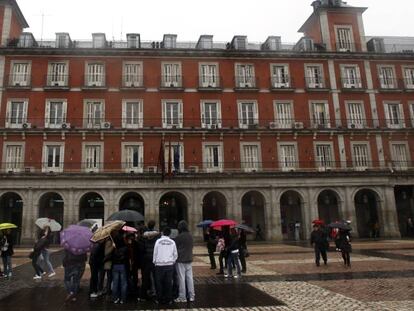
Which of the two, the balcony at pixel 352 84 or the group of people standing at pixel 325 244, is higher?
the balcony at pixel 352 84

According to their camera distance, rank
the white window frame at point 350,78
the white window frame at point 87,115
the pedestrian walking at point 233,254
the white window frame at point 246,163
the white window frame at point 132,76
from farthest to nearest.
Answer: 1. the white window frame at point 350,78
2. the white window frame at point 132,76
3. the white window frame at point 246,163
4. the white window frame at point 87,115
5. the pedestrian walking at point 233,254

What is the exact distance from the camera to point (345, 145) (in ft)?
117

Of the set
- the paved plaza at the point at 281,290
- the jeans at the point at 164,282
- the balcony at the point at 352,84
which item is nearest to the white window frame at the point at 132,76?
the balcony at the point at 352,84

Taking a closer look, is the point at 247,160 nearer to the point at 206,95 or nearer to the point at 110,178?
the point at 206,95

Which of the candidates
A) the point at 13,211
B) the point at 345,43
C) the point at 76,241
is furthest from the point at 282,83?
the point at 76,241

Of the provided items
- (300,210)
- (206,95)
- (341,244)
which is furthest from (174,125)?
(341,244)

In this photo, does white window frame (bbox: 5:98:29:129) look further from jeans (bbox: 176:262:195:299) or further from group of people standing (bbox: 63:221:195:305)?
jeans (bbox: 176:262:195:299)

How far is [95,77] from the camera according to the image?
115 feet

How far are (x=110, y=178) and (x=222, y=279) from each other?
21.1 metres

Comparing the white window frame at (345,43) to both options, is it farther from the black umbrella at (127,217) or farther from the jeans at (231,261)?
the black umbrella at (127,217)

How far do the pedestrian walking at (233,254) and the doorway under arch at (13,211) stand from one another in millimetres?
25992

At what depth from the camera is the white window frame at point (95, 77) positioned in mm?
34781

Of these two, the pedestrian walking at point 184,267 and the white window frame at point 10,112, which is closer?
the pedestrian walking at point 184,267

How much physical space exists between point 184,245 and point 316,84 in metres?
30.3
